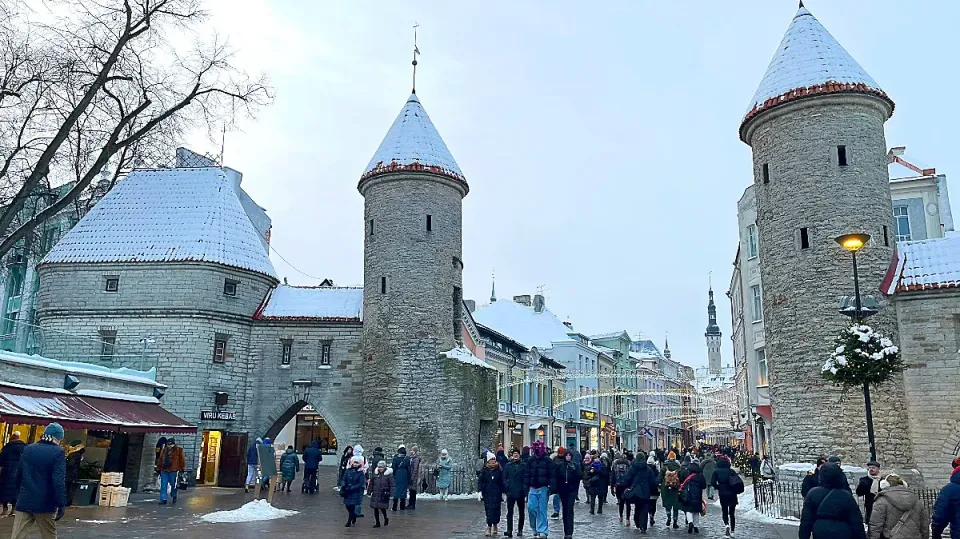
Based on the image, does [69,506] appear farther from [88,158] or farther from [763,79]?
[763,79]

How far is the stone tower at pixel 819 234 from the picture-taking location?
19344 mm

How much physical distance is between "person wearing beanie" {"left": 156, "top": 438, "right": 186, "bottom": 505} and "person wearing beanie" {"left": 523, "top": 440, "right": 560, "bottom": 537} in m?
10.6

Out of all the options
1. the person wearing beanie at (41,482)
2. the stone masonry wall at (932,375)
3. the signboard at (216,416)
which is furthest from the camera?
the signboard at (216,416)

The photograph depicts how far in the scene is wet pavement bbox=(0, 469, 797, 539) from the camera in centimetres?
1405

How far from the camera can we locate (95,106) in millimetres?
22672

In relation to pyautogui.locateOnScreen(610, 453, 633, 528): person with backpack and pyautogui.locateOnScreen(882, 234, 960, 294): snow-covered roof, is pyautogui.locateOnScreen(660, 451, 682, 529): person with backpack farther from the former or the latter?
pyautogui.locateOnScreen(882, 234, 960, 294): snow-covered roof

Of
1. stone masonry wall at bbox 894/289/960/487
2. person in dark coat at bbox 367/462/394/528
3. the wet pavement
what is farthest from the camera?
stone masonry wall at bbox 894/289/960/487

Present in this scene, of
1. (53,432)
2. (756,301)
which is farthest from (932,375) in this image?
(53,432)

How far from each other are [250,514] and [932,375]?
1685cm

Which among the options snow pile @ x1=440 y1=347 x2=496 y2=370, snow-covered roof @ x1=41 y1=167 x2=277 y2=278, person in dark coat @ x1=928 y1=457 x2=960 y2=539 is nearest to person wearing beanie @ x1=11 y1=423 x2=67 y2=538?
person in dark coat @ x1=928 y1=457 x2=960 y2=539

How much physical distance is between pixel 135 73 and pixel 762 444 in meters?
33.9

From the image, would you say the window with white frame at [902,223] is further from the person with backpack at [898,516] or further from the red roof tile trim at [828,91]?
the person with backpack at [898,516]

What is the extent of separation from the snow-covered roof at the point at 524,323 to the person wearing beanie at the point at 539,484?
43959mm

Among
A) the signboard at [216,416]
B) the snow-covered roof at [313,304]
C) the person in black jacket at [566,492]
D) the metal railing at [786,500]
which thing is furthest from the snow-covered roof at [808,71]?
the signboard at [216,416]
